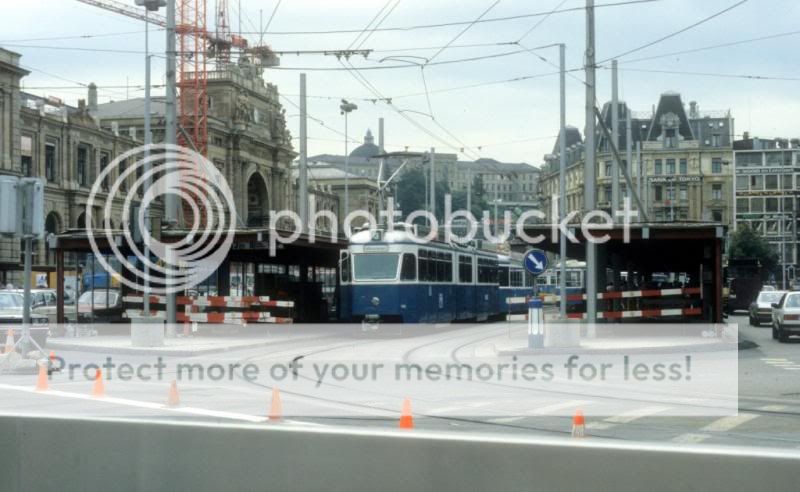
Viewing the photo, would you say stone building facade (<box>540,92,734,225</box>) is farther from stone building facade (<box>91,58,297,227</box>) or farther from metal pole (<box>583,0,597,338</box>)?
metal pole (<box>583,0,597,338</box>)

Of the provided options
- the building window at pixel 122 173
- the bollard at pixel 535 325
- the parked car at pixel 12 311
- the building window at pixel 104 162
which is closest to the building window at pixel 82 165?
the building window at pixel 104 162

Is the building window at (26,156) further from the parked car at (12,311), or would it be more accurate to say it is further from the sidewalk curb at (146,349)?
the sidewalk curb at (146,349)

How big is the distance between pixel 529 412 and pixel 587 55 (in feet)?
48.1

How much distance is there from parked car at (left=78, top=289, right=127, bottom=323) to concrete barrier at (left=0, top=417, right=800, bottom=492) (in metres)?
30.3

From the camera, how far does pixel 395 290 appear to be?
3312cm

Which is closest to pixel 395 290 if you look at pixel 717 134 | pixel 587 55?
pixel 587 55

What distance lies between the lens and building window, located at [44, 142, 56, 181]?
70.6m

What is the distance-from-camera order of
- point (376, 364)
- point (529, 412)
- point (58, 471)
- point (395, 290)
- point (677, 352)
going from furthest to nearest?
point (395, 290), point (677, 352), point (376, 364), point (529, 412), point (58, 471)

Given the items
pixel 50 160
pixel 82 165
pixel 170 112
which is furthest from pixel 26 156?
pixel 170 112

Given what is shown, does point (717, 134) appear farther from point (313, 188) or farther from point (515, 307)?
point (515, 307)

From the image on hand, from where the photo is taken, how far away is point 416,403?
1507 centimetres

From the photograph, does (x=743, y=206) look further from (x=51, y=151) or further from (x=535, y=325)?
(x=535, y=325)

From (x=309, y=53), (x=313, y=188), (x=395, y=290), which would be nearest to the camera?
(x=309, y=53)

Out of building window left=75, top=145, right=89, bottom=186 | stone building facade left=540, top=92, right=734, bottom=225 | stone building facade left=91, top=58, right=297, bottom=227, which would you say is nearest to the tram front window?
building window left=75, top=145, right=89, bottom=186
